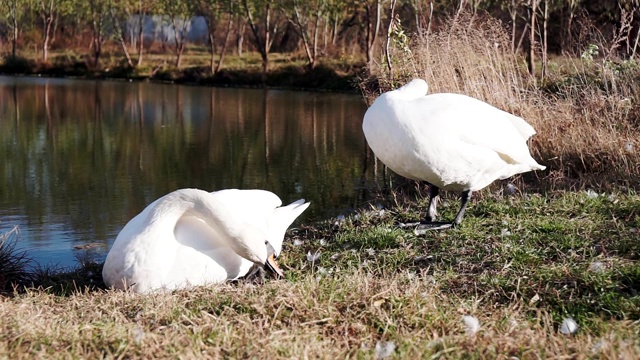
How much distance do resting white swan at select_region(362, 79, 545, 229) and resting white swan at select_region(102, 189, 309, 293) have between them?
1511 millimetres

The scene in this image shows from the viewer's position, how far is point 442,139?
7.48 m

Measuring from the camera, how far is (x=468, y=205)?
890cm

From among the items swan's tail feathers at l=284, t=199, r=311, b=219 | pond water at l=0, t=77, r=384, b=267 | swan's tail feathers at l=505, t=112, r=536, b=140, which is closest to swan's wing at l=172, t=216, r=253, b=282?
swan's tail feathers at l=284, t=199, r=311, b=219

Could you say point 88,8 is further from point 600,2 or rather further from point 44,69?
point 600,2

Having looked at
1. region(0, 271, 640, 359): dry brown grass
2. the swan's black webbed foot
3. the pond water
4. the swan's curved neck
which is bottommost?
the pond water

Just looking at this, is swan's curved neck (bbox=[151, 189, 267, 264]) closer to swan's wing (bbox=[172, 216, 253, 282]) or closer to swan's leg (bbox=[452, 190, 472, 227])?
swan's wing (bbox=[172, 216, 253, 282])

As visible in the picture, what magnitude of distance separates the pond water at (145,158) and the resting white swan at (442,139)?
361 cm

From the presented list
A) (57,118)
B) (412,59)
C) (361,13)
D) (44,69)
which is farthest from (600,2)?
(44,69)

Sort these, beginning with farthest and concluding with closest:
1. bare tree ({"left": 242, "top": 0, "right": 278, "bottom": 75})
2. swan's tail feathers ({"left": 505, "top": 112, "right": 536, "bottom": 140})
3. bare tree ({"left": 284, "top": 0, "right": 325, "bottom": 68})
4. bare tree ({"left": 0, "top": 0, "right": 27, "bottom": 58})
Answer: bare tree ({"left": 0, "top": 0, "right": 27, "bottom": 58})
bare tree ({"left": 284, "top": 0, "right": 325, "bottom": 68})
bare tree ({"left": 242, "top": 0, "right": 278, "bottom": 75})
swan's tail feathers ({"left": 505, "top": 112, "right": 536, "bottom": 140})

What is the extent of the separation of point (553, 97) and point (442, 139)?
4.74m

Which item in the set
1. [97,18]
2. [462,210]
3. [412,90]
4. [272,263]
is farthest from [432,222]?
[97,18]

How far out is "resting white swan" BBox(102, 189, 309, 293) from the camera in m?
6.30

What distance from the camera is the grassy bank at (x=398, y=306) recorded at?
4.50 metres

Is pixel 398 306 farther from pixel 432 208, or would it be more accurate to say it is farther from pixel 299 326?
pixel 432 208
